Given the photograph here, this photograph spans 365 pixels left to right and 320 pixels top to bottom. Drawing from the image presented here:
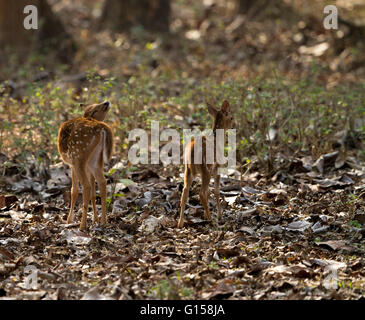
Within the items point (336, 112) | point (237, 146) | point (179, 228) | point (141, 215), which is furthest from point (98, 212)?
point (336, 112)

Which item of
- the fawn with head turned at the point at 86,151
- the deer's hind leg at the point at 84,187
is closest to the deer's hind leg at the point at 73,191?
the fawn with head turned at the point at 86,151

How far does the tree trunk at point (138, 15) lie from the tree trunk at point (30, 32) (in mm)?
2254

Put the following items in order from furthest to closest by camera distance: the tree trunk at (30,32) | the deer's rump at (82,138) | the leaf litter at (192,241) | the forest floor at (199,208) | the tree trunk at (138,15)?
the tree trunk at (138,15)
the tree trunk at (30,32)
the deer's rump at (82,138)
the forest floor at (199,208)
the leaf litter at (192,241)

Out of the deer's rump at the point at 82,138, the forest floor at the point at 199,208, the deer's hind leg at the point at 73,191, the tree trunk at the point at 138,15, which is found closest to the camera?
the forest floor at the point at 199,208

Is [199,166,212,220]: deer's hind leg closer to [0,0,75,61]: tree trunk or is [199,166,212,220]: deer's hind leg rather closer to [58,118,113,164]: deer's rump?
[58,118,113,164]: deer's rump

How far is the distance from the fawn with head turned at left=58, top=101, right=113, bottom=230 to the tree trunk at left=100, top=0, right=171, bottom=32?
35.0 ft

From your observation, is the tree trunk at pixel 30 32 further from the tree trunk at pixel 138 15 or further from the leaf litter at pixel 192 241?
the leaf litter at pixel 192 241

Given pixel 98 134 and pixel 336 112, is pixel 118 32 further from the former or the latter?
pixel 98 134

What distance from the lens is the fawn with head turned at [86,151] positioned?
6.39 m

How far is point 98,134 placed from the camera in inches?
253

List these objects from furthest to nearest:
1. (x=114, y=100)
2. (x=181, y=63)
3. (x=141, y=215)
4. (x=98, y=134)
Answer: (x=181, y=63) → (x=114, y=100) → (x=141, y=215) → (x=98, y=134)

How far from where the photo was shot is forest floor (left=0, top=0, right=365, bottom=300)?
5.22m

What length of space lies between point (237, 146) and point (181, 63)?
686 centimetres
